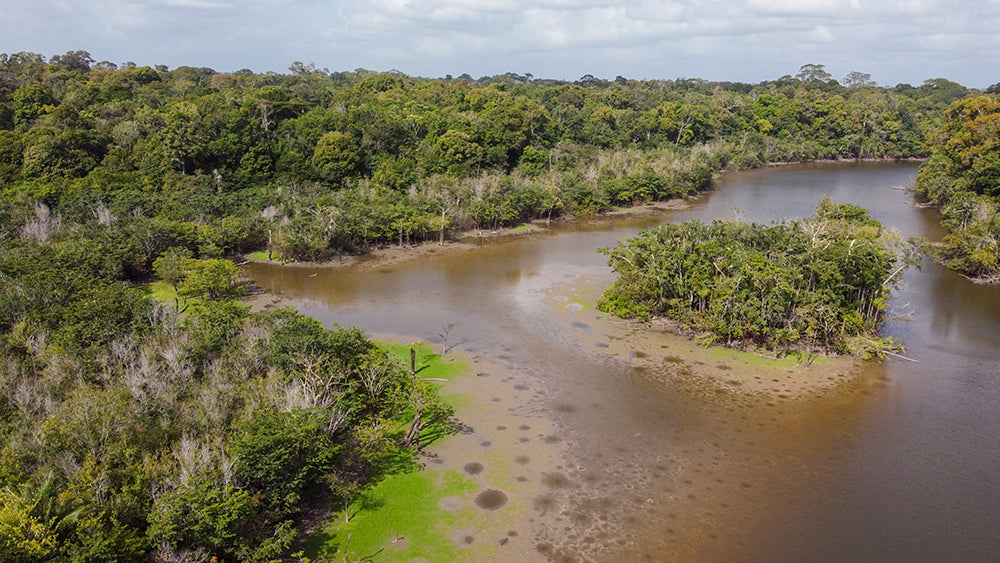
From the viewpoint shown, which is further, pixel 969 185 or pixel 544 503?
pixel 969 185

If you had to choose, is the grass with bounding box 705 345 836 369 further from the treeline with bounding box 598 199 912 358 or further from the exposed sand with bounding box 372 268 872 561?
the treeline with bounding box 598 199 912 358

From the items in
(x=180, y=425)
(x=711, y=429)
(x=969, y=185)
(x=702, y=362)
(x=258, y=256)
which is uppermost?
(x=969, y=185)

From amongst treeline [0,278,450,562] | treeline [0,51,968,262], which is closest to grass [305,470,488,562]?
treeline [0,278,450,562]

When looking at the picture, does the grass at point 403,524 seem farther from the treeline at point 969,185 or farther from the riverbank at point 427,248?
the treeline at point 969,185

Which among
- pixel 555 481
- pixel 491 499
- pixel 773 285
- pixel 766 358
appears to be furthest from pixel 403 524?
pixel 773 285

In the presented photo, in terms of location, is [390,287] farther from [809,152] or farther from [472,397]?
[809,152]

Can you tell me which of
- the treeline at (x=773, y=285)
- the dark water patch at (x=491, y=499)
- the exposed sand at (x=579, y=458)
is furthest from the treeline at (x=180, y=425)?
the treeline at (x=773, y=285)

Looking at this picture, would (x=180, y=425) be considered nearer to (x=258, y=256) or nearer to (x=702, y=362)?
(x=702, y=362)

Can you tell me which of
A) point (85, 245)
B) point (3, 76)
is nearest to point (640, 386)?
point (85, 245)
